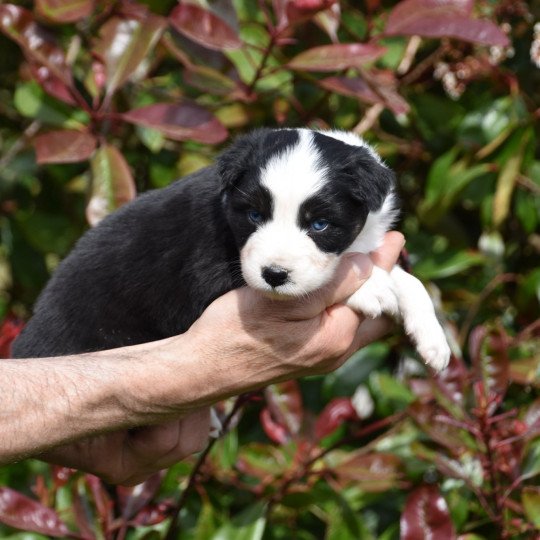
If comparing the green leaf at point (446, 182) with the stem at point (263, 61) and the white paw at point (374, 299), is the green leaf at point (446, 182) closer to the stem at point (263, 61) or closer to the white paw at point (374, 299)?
the stem at point (263, 61)

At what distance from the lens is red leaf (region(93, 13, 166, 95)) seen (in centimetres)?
327

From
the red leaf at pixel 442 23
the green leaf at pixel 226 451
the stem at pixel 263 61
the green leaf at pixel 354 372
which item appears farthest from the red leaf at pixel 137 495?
the red leaf at pixel 442 23

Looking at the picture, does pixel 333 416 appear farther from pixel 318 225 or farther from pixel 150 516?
pixel 318 225

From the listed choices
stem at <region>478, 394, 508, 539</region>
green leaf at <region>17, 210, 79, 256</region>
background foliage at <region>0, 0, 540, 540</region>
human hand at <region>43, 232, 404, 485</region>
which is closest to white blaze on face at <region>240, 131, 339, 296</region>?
human hand at <region>43, 232, 404, 485</region>

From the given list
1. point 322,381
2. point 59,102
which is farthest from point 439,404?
point 59,102

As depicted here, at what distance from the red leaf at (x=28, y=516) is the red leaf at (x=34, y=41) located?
49.4 inches

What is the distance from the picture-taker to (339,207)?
252 centimetres

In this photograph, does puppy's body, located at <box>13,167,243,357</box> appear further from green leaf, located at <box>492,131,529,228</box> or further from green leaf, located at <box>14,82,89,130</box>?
green leaf, located at <box>492,131,529,228</box>

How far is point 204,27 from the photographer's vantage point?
312 cm

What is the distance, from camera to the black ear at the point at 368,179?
2.52 metres

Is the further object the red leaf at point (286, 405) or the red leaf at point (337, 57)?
the red leaf at point (286, 405)

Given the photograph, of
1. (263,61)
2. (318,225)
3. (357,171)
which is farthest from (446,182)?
(318,225)

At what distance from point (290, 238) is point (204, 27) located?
996mm

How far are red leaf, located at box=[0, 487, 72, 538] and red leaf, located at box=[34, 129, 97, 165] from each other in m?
0.98
